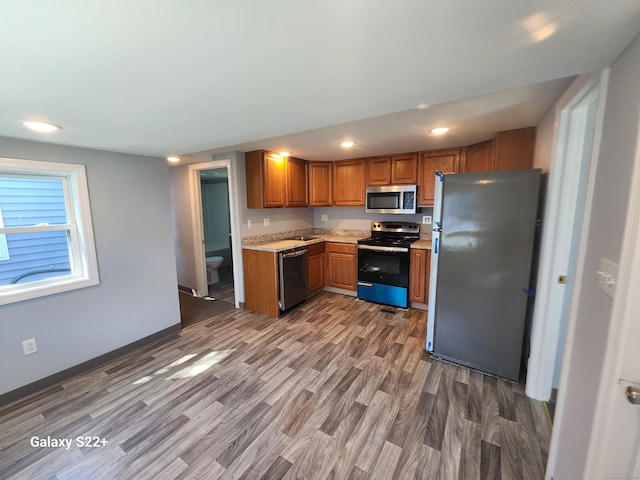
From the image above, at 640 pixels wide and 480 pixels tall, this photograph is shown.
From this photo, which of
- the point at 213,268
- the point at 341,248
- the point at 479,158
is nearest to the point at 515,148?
the point at 479,158

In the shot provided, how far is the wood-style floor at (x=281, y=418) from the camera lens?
1.48 meters

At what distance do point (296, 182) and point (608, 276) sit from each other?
11.6 ft

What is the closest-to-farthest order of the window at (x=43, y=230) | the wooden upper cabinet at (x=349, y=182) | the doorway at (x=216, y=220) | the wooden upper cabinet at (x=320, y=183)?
the window at (x=43, y=230), the wooden upper cabinet at (x=349, y=182), the wooden upper cabinet at (x=320, y=183), the doorway at (x=216, y=220)

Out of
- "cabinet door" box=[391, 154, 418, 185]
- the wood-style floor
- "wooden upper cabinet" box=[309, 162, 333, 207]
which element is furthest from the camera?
"wooden upper cabinet" box=[309, 162, 333, 207]

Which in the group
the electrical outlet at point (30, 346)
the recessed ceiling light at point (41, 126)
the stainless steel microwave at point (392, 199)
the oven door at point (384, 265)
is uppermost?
the recessed ceiling light at point (41, 126)

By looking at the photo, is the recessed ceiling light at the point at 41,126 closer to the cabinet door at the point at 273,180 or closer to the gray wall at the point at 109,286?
the gray wall at the point at 109,286

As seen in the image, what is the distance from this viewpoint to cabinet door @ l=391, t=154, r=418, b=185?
11.7ft

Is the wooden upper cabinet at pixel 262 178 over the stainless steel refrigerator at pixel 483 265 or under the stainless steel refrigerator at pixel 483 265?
over

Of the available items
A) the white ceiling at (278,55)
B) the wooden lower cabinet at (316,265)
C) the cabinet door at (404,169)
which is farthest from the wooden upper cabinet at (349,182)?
the white ceiling at (278,55)

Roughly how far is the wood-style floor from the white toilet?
208cm

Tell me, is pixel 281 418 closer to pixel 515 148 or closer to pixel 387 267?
pixel 387 267

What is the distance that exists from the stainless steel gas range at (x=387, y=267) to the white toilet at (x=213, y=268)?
2.64 m

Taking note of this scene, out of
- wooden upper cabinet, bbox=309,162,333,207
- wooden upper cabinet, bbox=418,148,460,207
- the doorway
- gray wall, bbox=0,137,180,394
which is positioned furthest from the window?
wooden upper cabinet, bbox=418,148,460,207

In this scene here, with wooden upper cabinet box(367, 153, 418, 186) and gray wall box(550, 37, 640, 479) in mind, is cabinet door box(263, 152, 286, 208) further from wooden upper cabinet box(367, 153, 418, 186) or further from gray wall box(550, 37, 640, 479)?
gray wall box(550, 37, 640, 479)
